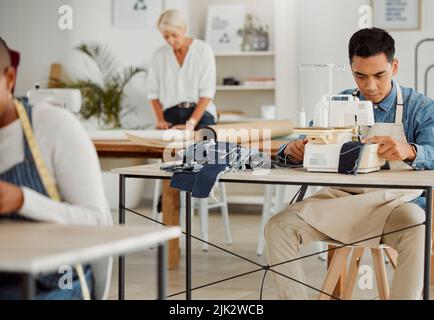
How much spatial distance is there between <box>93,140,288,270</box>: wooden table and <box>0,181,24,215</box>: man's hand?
3267mm

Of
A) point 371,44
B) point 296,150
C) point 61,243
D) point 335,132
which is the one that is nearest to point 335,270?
point 296,150

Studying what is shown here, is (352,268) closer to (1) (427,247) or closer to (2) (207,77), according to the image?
(1) (427,247)

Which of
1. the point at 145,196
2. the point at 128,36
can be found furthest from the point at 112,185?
the point at 128,36

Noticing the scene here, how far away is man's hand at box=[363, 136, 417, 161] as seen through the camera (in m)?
3.67

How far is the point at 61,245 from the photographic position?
2102 millimetres

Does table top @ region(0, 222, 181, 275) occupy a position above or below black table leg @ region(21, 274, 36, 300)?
above

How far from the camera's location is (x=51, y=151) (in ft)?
8.30

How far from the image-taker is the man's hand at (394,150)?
12.0ft

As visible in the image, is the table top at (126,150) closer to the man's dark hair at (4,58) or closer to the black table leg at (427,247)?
the black table leg at (427,247)

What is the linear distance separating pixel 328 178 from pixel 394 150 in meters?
0.36

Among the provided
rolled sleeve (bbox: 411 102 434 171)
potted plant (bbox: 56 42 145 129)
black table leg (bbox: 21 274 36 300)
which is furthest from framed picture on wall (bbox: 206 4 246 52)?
black table leg (bbox: 21 274 36 300)

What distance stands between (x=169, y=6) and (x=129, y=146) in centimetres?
392

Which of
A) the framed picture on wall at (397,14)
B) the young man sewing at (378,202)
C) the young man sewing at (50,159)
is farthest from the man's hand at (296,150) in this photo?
the framed picture on wall at (397,14)

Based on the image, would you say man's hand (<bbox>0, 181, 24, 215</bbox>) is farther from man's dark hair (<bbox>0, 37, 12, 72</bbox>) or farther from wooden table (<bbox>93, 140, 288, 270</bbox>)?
wooden table (<bbox>93, 140, 288, 270</bbox>)
